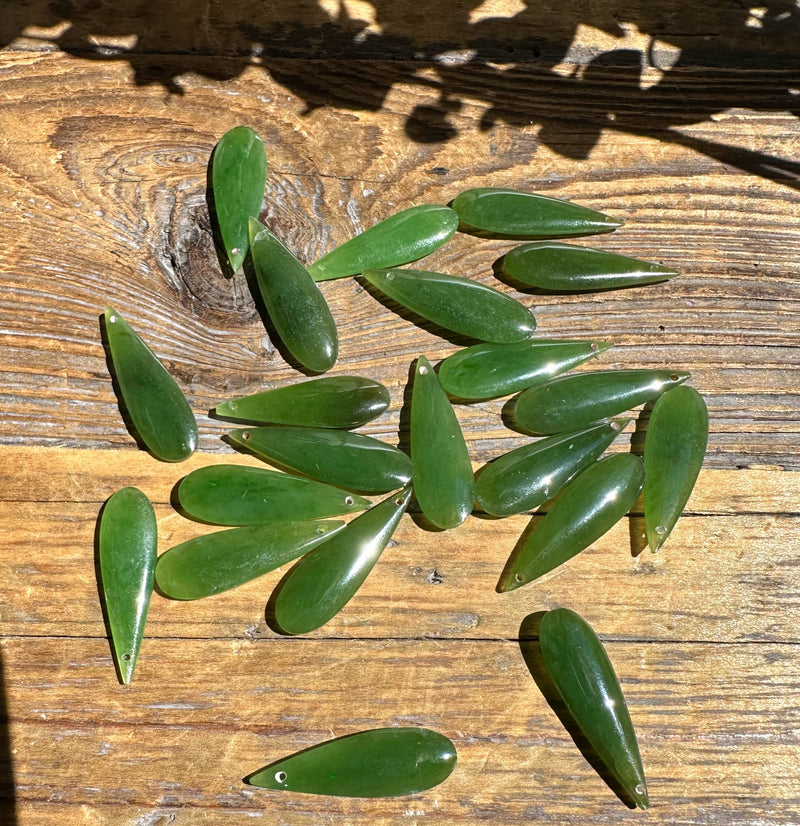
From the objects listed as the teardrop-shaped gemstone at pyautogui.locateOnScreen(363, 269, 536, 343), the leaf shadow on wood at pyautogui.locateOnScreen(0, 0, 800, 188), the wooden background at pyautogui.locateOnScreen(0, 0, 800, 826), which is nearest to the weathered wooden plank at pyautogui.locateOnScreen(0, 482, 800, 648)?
the wooden background at pyautogui.locateOnScreen(0, 0, 800, 826)

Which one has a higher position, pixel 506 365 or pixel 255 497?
pixel 506 365

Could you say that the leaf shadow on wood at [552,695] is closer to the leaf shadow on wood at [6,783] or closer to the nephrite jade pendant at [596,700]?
the nephrite jade pendant at [596,700]

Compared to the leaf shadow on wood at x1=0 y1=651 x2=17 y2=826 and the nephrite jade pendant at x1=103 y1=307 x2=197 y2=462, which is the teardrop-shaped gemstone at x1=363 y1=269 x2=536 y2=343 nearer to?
the nephrite jade pendant at x1=103 y1=307 x2=197 y2=462

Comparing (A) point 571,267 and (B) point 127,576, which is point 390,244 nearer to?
(A) point 571,267

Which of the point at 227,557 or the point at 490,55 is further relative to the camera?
the point at 490,55

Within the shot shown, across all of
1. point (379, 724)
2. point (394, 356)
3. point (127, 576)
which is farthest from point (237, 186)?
point (379, 724)

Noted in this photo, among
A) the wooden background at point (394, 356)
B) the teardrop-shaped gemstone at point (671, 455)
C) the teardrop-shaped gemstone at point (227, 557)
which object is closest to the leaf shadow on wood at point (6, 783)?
the wooden background at point (394, 356)
